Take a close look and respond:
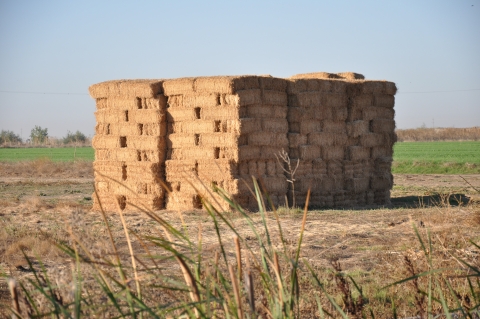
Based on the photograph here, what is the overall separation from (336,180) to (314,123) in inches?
53.1

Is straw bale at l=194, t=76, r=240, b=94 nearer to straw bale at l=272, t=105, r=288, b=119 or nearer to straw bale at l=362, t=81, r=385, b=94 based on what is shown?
straw bale at l=272, t=105, r=288, b=119

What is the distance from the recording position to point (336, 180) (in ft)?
49.8

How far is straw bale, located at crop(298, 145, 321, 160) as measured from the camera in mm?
14672

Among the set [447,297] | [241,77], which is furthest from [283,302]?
[241,77]

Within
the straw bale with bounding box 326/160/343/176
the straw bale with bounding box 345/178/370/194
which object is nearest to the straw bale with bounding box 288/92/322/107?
the straw bale with bounding box 326/160/343/176

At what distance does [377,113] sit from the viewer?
637 inches

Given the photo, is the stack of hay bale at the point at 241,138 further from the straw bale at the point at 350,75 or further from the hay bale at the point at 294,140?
the straw bale at the point at 350,75

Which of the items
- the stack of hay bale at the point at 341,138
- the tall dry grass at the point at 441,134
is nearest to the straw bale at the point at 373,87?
the stack of hay bale at the point at 341,138

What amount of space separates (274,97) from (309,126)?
1.19 metres

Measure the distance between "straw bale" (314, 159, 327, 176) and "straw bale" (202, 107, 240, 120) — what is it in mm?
2303

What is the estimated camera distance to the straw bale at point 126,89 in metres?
14.4

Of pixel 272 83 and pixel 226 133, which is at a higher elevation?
pixel 272 83

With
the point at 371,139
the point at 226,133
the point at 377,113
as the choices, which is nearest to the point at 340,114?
the point at 371,139

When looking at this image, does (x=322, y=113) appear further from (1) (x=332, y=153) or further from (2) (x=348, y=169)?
(2) (x=348, y=169)
